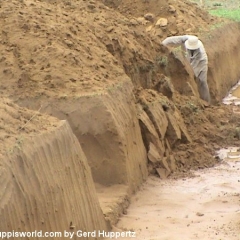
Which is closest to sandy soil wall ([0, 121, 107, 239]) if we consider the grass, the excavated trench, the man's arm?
the excavated trench

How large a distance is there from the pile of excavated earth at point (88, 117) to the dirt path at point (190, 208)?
22cm

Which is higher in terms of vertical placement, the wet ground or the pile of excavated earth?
the pile of excavated earth

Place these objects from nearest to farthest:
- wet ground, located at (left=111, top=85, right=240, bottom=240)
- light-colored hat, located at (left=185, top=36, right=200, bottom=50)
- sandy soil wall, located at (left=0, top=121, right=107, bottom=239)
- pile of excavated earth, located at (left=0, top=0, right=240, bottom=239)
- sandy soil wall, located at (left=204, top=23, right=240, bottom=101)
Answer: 1. sandy soil wall, located at (left=0, top=121, right=107, bottom=239)
2. pile of excavated earth, located at (left=0, top=0, right=240, bottom=239)
3. wet ground, located at (left=111, top=85, right=240, bottom=240)
4. light-colored hat, located at (left=185, top=36, right=200, bottom=50)
5. sandy soil wall, located at (left=204, top=23, right=240, bottom=101)

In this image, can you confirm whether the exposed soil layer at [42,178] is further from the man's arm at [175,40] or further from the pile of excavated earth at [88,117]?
the man's arm at [175,40]

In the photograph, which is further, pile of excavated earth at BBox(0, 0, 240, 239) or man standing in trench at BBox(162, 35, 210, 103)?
man standing in trench at BBox(162, 35, 210, 103)

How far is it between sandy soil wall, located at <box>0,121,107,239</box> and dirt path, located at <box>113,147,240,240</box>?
3.27 ft

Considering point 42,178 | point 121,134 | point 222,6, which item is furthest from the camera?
point 222,6

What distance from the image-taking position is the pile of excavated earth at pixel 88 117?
6.50 metres

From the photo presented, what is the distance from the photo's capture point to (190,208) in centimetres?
902

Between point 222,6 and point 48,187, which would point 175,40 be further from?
point 222,6

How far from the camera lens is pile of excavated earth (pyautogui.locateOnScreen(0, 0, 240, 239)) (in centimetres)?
650

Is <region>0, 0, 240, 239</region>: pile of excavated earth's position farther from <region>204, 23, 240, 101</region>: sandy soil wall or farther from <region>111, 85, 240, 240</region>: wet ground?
<region>204, 23, 240, 101</region>: sandy soil wall

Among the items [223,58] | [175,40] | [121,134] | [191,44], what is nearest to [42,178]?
[121,134]

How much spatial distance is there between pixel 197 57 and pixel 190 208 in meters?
5.31
